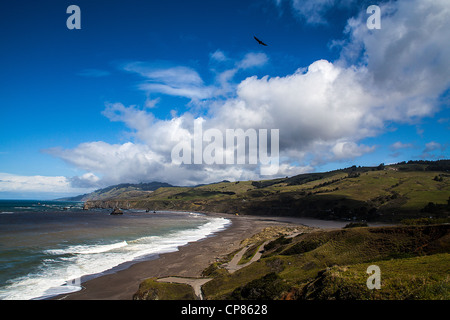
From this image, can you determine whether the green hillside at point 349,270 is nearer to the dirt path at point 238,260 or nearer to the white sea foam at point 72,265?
the dirt path at point 238,260

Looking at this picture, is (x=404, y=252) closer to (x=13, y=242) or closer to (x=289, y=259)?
(x=289, y=259)

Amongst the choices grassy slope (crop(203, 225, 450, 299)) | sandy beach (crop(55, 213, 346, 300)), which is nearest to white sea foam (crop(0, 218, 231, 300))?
sandy beach (crop(55, 213, 346, 300))

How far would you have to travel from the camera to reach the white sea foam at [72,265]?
26.3 m

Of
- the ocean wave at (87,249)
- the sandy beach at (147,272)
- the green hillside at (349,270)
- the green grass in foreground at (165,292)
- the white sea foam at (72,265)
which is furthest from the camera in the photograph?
the ocean wave at (87,249)

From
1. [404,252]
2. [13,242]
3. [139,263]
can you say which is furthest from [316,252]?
[13,242]

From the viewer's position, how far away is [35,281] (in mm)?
29031

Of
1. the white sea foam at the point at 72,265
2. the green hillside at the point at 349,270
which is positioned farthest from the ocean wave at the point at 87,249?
the green hillside at the point at 349,270

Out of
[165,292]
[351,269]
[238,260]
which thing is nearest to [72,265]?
[165,292]

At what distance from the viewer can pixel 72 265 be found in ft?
119

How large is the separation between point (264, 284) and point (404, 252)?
49.4 ft

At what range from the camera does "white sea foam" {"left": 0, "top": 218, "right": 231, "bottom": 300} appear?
1035 inches

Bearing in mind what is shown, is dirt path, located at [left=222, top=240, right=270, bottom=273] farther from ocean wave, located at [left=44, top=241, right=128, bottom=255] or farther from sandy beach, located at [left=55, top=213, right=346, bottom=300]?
ocean wave, located at [left=44, top=241, right=128, bottom=255]

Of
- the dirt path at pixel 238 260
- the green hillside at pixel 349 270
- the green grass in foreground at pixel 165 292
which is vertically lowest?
the dirt path at pixel 238 260

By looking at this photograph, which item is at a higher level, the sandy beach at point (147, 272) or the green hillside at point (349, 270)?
the green hillside at point (349, 270)
